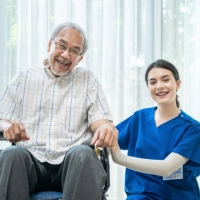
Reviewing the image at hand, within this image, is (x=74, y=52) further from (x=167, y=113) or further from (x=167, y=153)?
(x=167, y=153)

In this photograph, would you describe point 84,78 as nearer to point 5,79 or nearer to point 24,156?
point 24,156

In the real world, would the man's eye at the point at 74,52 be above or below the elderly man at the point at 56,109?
above

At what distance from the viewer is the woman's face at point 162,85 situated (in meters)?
1.76

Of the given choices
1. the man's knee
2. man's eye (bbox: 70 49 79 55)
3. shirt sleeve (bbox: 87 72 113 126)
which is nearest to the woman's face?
shirt sleeve (bbox: 87 72 113 126)

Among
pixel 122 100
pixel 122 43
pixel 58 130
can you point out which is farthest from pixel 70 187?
pixel 122 43

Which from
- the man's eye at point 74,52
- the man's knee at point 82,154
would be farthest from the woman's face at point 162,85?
the man's knee at point 82,154

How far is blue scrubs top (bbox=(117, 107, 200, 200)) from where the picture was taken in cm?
168

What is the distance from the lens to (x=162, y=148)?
68.2 inches

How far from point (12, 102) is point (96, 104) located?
0.39 meters

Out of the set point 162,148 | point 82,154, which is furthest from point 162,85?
point 82,154

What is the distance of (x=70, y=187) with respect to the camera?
1.34 m

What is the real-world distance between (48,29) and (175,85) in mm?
1029

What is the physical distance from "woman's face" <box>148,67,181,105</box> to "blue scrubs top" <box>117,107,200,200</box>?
0.34 feet

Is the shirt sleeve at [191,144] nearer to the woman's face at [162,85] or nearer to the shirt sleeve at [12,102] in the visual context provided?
the woman's face at [162,85]
